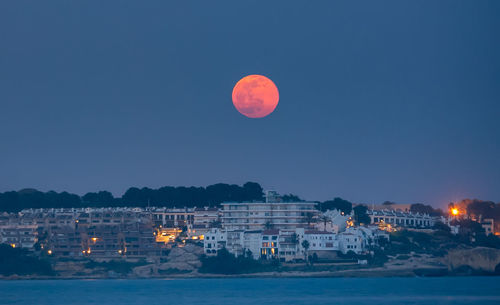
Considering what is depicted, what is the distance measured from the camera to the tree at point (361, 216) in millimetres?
153337

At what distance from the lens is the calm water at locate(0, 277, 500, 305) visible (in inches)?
3666

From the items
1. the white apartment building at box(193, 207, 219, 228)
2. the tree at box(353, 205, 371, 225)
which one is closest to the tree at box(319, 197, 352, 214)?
the tree at box(353, 205, 371, 225)

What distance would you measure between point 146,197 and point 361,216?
1378 inches

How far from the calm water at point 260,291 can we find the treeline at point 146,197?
3863 centimetres

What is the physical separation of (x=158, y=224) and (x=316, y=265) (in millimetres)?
37046

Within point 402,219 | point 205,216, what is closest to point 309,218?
point 205,216

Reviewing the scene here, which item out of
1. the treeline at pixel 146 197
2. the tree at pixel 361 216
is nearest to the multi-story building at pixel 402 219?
the tree at pixel 361 216

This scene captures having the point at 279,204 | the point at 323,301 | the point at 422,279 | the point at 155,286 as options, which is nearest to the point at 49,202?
the point at 279,204

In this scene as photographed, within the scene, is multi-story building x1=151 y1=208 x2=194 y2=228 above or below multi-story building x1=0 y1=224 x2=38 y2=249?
above

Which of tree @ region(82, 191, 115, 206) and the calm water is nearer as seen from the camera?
the calm water

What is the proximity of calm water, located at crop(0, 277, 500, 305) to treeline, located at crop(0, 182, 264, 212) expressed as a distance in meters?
38.6

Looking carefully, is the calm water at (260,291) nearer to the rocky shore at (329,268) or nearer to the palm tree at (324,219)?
the rocky shore at (329,268)

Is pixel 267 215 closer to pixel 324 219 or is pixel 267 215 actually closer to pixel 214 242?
pixel 324 219

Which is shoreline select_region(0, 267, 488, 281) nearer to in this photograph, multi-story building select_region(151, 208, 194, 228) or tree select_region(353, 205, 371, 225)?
multi-story building select_region(151, 208, 194, 228)
